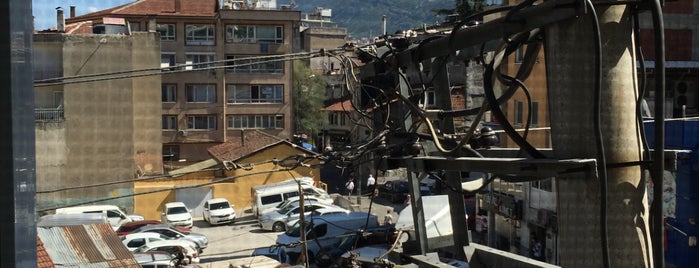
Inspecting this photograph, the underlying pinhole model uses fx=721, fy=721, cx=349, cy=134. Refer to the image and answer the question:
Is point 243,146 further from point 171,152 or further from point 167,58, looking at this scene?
point 167,58

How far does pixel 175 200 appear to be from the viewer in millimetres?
29875

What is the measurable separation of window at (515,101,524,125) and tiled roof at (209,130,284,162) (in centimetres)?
1201

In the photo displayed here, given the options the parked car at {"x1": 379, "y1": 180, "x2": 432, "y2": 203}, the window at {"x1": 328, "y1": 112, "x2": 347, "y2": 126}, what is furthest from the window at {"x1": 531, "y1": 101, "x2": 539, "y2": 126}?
the window at {"x1": 328, "y1": 112, "x2": 347, "y2": 126}

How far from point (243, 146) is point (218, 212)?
20.6ft

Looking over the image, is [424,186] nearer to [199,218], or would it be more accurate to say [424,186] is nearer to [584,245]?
[199,218]

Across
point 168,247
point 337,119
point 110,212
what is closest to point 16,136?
point 168,247

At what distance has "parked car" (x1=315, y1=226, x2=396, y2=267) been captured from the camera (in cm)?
1984

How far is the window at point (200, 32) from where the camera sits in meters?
42.8

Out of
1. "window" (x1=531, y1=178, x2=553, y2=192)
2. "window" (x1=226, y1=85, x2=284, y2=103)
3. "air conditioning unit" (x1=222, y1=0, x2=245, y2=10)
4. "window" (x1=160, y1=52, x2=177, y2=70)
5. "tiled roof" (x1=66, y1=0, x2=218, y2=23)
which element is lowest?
"window" (x1=531, y1=178, x2=553, y2=192)

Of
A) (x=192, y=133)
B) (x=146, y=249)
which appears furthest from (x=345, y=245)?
(x=192, y=133)

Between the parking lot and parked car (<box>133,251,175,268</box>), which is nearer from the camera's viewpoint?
parked car (<box>133,251,175,268</box>)

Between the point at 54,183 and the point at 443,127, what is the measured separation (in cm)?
2531

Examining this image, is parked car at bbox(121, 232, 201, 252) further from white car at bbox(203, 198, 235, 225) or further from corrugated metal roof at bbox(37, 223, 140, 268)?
corrugated metal roof at bbox(37, 223, 140, 268)

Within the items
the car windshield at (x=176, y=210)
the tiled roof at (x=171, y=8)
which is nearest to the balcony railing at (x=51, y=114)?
the car windshield at (x=176, y=210)
